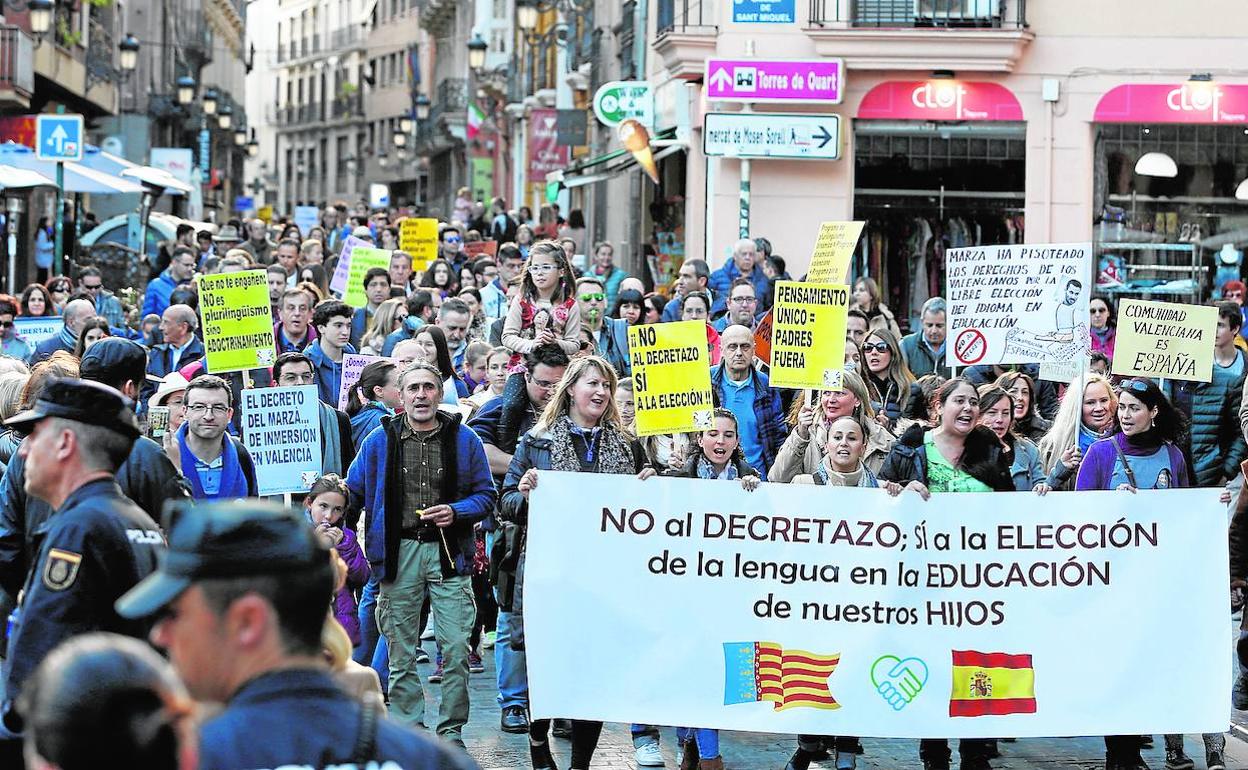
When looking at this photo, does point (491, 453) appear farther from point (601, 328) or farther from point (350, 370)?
point (601, 328)

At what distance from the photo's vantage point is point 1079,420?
10.0 metres

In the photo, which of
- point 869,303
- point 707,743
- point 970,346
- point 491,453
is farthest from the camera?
point 869,303

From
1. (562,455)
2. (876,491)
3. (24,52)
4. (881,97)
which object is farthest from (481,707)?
(24,52)

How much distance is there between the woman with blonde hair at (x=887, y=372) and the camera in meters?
12.1

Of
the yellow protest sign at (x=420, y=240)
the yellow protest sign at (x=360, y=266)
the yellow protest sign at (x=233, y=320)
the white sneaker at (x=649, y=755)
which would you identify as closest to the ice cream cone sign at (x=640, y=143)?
the yellow protest sign at (x=420, y=240)

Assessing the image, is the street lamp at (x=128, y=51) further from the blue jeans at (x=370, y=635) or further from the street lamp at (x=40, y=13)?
the blue jeans at (x=370, y=635)

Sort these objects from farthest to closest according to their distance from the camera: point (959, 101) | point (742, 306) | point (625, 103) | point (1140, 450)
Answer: point (625, 103) < point (959, 101) < point (742, 306) < point (1140, 450)

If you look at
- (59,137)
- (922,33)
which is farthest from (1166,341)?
(59,137)

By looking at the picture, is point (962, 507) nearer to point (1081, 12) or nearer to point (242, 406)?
point (242, 406)

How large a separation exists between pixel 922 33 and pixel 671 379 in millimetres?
12918

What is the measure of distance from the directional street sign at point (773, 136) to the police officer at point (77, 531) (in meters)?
16.7

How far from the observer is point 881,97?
873 inches

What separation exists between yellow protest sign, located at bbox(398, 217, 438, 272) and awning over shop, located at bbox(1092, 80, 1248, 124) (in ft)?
23.6

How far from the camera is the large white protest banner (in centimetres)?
809
